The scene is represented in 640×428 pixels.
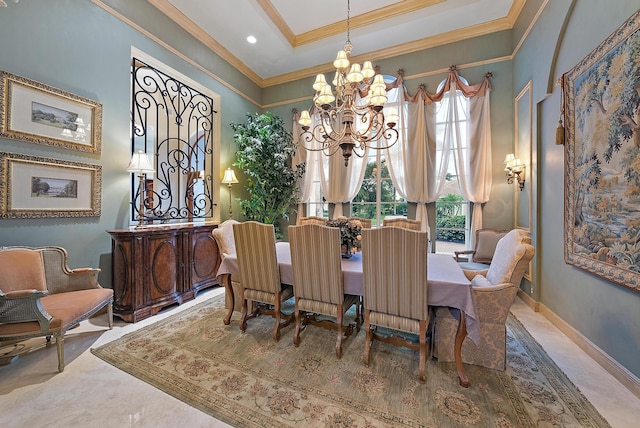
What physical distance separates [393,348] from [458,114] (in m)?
3.65

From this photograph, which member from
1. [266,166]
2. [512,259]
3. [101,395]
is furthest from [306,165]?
[101,395]

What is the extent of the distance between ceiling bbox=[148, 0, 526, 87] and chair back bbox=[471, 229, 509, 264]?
3.06 m

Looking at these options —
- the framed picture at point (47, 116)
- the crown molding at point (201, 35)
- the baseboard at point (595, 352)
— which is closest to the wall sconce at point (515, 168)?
the baseboard at point (595, 352)

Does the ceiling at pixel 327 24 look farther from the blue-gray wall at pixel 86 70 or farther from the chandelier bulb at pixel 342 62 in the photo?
the chandelier bulb at pixel 342 62

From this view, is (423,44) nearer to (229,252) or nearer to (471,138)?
(471,138)

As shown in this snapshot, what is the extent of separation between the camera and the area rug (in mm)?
1517

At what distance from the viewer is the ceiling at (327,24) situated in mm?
3535

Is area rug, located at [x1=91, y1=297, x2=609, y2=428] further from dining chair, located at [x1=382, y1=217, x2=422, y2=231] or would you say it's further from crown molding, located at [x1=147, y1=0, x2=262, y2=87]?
crown molding, located at [x1=147, y1=0, x2=262, y2=87]

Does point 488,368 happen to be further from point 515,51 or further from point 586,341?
point 515,51

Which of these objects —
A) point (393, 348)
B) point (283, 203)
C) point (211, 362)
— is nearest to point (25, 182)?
point (211, 362)

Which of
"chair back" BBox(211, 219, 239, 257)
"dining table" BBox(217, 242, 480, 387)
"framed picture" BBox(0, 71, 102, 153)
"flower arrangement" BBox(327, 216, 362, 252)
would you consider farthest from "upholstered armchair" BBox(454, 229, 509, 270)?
"framed picture" BBox(0, 71, 102, 153)

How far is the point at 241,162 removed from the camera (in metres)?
4.54

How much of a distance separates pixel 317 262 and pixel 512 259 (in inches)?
58.9

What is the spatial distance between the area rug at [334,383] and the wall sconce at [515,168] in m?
1.99
